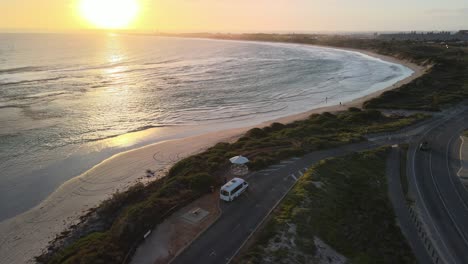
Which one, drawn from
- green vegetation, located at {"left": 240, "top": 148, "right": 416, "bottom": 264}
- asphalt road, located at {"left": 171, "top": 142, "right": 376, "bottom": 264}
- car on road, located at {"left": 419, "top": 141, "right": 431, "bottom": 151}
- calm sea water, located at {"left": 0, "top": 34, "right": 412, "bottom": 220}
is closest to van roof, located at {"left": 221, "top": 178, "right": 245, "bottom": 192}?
asphalt road, located at {"left": 171, "top": 142, "right": 376, "bottom": 264}

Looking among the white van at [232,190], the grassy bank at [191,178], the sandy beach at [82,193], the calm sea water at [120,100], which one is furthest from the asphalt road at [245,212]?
the calm sea water at [120,100]

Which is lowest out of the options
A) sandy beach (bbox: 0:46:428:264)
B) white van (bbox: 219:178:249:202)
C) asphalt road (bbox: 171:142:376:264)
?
sandy beach (bbox: 0:46:428:264)

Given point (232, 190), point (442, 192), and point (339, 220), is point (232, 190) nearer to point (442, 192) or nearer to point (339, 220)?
point (339, 220)

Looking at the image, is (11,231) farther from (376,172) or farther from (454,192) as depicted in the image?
(454,192)

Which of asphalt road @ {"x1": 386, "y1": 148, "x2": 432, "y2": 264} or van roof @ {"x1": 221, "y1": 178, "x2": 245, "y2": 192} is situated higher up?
van roof @ {"x1": 221, "y1": 178, "x2": 245, "y2": 192}

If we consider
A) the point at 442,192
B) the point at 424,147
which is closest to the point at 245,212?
the point at 442,192

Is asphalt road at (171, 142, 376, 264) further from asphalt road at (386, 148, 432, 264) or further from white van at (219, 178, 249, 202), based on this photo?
asphalt road at (386, 148, 432, 264)
